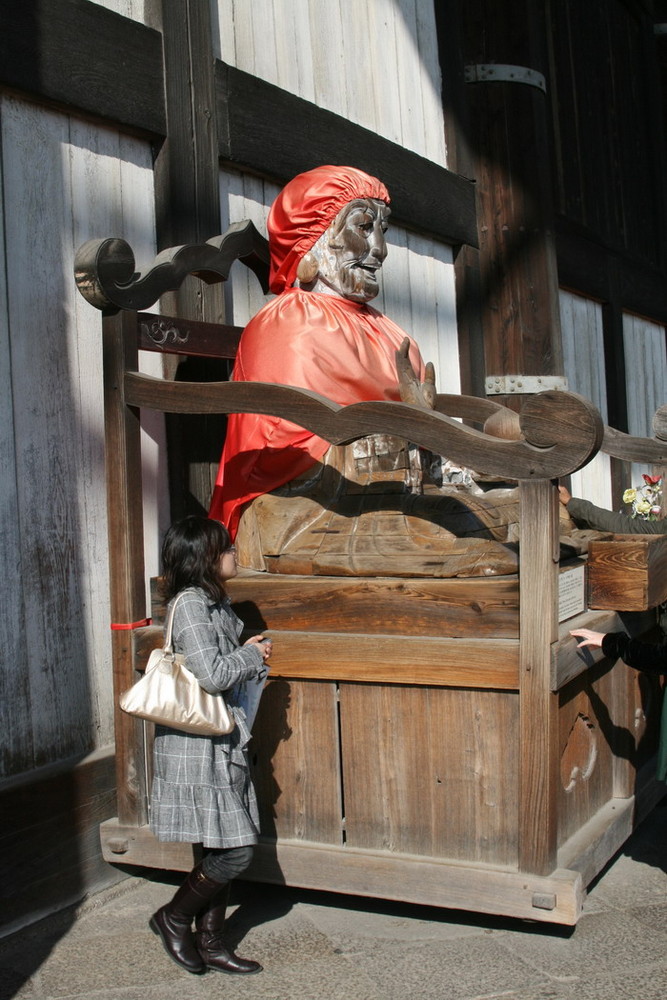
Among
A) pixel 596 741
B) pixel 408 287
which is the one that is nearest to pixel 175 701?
pixel 596 741

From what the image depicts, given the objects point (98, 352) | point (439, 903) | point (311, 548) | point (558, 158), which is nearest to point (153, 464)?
point (98, 352)

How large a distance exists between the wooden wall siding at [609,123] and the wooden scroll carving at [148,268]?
353 cm

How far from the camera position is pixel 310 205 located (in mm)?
3850

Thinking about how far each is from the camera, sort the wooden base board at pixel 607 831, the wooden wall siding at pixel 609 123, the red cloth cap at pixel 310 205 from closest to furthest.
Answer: the wooden base board at pixel 607 831
the red cloth cap at pixel 310 205
the wooden wall siding at pixel 609 123

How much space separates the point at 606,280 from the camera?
7.30 meters

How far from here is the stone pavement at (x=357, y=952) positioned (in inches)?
108

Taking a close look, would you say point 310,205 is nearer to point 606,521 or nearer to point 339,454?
point 339,454

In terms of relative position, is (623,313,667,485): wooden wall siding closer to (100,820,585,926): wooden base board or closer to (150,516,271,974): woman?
(100,820,585,926): wooden base board

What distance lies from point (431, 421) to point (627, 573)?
869 mm

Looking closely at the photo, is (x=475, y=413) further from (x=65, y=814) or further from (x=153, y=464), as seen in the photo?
(x=65, y=814)

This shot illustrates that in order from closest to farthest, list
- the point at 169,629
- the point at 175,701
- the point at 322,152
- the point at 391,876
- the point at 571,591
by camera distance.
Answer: the point at 175,701 < the point at 169,629 < the point at 391,876 < the point at 571,591 < the point at 322,152

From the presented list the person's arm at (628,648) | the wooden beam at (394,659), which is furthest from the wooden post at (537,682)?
the person's arm at (628,648)

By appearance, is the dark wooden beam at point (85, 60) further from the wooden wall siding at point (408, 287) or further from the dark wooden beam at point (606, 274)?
the dark wooden beam at point (606, 274)

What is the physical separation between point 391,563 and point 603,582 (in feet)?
2.25
